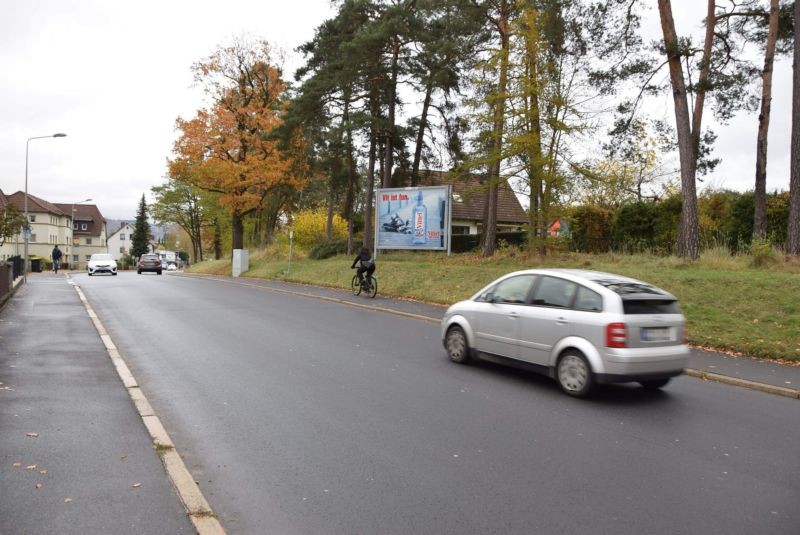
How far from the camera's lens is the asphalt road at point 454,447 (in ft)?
12.2

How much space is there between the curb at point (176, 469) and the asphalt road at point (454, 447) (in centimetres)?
10

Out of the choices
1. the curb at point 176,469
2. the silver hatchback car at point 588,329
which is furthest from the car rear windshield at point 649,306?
the curb at point 176,469

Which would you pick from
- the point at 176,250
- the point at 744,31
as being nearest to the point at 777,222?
the point at 744,31

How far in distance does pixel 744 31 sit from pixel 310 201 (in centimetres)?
4030

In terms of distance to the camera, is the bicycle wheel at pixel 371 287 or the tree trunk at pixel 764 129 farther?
the bicycle wheel at pixel 371 287

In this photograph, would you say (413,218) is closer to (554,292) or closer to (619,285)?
(554,292)

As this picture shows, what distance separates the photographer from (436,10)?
78.5ft

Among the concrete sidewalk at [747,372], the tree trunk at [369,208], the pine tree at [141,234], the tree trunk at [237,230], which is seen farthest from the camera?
the pine tree at [141,234]

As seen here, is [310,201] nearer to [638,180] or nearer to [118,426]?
[638,180]

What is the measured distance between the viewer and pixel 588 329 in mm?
6719

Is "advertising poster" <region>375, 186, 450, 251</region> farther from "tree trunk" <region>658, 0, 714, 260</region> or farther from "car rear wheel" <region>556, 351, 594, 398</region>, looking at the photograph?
"car rear wheel" <region>556, 351, 594, 398</region>

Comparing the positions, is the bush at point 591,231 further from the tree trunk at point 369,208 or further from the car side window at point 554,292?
the car side window at point 554,292

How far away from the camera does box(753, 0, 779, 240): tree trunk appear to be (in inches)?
704

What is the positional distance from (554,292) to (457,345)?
189 cm
